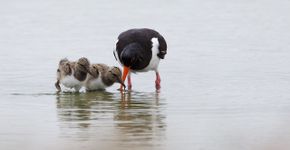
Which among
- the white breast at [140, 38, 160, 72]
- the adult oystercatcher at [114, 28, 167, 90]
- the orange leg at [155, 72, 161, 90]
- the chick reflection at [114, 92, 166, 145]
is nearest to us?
the chick reflection at [114, 92, 166, 145]

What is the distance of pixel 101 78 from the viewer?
13.2 m

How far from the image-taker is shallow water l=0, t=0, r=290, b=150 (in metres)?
8.78

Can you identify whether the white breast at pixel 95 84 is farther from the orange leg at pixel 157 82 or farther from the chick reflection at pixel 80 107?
the orange leg at pixel 157 82

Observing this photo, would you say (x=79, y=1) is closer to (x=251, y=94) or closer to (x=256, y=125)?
(x=251, y=94)

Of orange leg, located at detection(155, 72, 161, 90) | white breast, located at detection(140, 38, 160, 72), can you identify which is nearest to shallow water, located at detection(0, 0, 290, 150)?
orange leg, located at detection(155, 72, 161, 90)

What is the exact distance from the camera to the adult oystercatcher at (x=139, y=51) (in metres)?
13.4

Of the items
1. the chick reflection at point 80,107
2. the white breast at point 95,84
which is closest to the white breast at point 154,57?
the white breast at point 95,84

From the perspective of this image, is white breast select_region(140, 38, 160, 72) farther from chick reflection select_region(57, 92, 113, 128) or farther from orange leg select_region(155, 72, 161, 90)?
chick reflection select_region(57, 92, 113, 128)

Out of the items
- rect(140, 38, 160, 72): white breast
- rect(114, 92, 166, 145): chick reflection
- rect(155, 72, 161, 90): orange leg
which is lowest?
rect(114, 92, 166, 145): chick reflection

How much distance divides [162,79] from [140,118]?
387 centimetres

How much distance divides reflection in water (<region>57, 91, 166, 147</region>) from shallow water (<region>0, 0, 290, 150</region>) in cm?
1

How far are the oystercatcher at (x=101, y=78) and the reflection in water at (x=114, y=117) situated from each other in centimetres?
18

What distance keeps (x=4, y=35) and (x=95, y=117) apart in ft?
28.7

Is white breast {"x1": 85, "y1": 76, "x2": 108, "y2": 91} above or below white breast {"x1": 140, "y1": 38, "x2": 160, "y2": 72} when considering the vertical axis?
below
